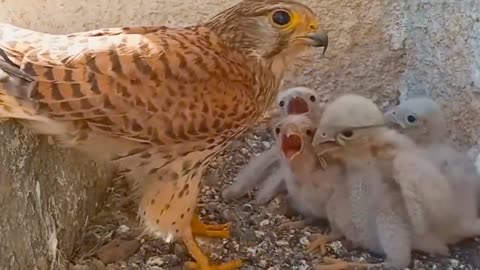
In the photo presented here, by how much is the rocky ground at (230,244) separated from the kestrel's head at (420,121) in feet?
1.06

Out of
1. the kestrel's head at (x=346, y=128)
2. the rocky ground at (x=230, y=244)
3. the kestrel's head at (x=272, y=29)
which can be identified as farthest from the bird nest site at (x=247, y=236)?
the kestrel's head at (x=272, y=29)

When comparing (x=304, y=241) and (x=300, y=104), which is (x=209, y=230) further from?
(x=300, y=104)

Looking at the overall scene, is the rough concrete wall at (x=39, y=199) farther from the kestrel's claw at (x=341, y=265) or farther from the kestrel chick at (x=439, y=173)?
the kestrel chick at (x=439, y=173)

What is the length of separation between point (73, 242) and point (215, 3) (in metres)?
0.94

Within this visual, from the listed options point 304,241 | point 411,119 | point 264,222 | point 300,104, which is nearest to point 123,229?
point 264,222

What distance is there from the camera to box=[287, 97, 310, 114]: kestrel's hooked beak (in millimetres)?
2615

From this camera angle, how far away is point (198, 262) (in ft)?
7.93

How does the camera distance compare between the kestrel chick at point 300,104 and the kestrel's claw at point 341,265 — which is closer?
the kestrel's claw at point 341,265

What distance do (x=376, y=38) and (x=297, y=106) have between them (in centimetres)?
53

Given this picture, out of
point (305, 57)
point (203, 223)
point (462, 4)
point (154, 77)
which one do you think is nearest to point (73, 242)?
point (203, 223)

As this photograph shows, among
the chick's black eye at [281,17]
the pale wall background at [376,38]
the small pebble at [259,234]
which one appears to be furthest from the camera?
the pale wall background at [376,38]

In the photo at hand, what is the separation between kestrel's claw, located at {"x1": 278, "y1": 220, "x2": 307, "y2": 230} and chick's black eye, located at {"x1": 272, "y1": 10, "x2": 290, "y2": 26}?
63 cm

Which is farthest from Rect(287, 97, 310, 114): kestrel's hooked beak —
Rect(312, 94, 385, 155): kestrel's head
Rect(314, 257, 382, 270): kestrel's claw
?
Rect(314, 257, 382, 270): kestrel's claw

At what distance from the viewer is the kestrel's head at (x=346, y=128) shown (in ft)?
8.08
